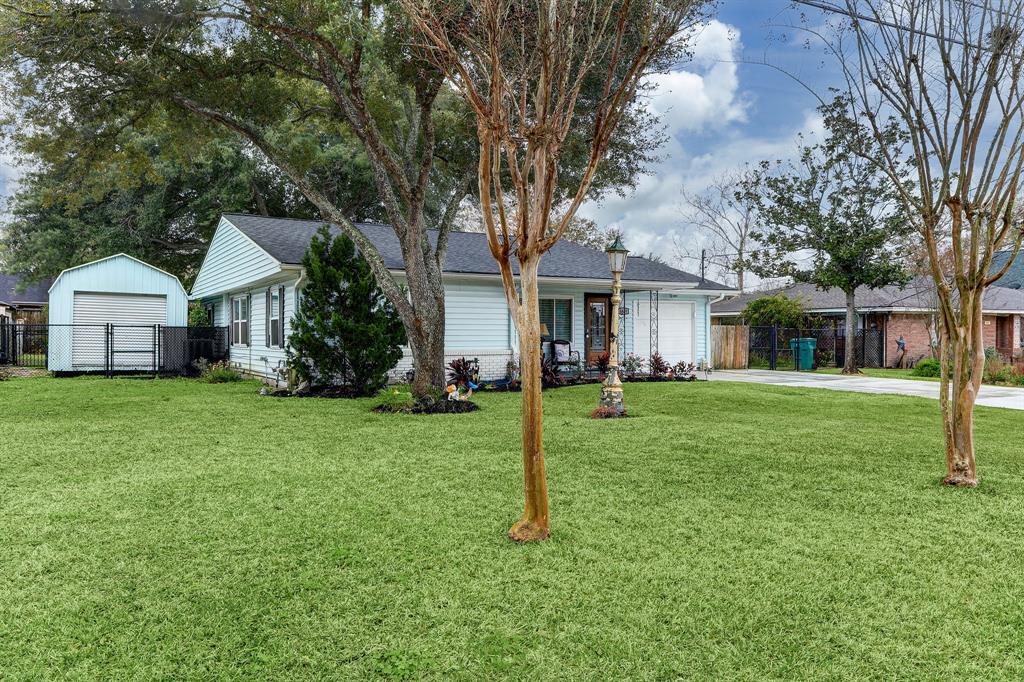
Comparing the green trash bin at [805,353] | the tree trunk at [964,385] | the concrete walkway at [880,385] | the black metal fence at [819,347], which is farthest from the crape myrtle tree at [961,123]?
the black metal fence at [819,347]

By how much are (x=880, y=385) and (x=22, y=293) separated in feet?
112

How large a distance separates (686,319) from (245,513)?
14121 mm

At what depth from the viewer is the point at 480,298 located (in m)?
13.6

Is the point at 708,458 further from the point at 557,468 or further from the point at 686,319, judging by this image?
the point at 686,319

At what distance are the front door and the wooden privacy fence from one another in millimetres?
5606

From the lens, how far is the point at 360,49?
8727 millimetres

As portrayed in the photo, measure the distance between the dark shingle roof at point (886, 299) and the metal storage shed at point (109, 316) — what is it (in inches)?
798

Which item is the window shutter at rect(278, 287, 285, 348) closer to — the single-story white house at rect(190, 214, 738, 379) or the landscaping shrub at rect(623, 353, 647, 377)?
the single-story white house at rect(190, 214, 738, 379)

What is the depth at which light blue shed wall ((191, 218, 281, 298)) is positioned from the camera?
13.0m

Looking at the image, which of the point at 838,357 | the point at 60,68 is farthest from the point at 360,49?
the point at 838,357

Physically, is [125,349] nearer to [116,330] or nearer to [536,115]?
[116,330]

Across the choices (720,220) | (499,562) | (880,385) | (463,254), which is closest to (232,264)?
(463,254)

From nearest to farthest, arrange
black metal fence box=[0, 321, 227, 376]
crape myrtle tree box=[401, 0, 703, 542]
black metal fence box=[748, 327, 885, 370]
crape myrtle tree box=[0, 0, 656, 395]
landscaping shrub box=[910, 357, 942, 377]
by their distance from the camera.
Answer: crape myrtle tree box=[401, 0, 703, 542] < crape myrtle tree box=[0, 0, 656, 395] < black metal fence box=[0, 321, 227, 376] < landscaping shrub box=[910, 357, 942, 377] < black metal fence box=[748, 327, 885, 370]

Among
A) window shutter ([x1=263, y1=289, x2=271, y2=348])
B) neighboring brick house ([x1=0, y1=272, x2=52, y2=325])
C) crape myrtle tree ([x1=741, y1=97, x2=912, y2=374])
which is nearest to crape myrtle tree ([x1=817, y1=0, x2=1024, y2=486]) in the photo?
window shutter ([x1=263, y1=289, x2=271, y2=348])
